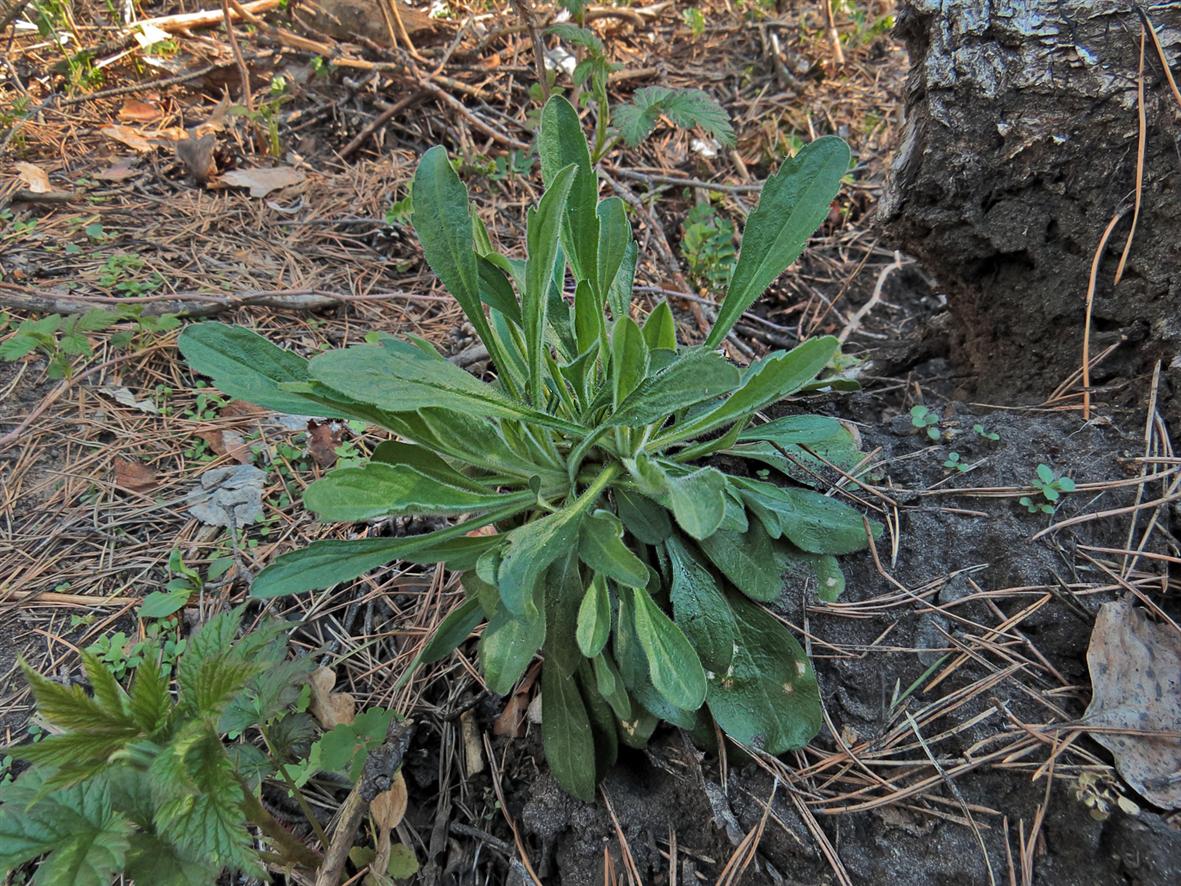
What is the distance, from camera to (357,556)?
133cm

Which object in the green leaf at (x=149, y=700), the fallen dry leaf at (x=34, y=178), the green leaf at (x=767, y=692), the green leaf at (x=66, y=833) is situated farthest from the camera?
the fallen dry leaf at (x=34, y=178)

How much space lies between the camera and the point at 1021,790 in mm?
1245

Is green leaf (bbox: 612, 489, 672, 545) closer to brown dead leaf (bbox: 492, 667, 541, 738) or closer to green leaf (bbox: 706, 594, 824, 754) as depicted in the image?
green leaf (bbox: 706, 594, 824, 754)

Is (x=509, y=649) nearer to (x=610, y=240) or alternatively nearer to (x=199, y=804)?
(x=199, y=804)

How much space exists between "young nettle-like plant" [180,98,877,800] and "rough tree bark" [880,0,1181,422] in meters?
0.51

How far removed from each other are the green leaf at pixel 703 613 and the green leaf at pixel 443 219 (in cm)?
73

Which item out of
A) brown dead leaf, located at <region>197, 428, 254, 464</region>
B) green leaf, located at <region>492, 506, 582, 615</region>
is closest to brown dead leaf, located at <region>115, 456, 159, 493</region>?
brown dead leaf, located at <region>197, 428, 254, 464</region>

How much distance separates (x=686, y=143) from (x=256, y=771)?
10.3ft

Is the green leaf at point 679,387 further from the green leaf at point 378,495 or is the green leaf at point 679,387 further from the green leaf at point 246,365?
the green leaf at point 246,365

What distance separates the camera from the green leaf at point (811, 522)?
1.51 m

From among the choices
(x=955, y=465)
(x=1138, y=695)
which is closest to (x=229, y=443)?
(x=955, y=465)

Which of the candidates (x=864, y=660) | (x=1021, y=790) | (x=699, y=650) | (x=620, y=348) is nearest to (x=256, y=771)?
(x=699, y=650)

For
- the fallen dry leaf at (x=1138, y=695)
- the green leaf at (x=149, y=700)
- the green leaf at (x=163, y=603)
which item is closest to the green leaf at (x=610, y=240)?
the green leaf at (x=149, y=700)

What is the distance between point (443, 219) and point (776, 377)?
0.75 metres
